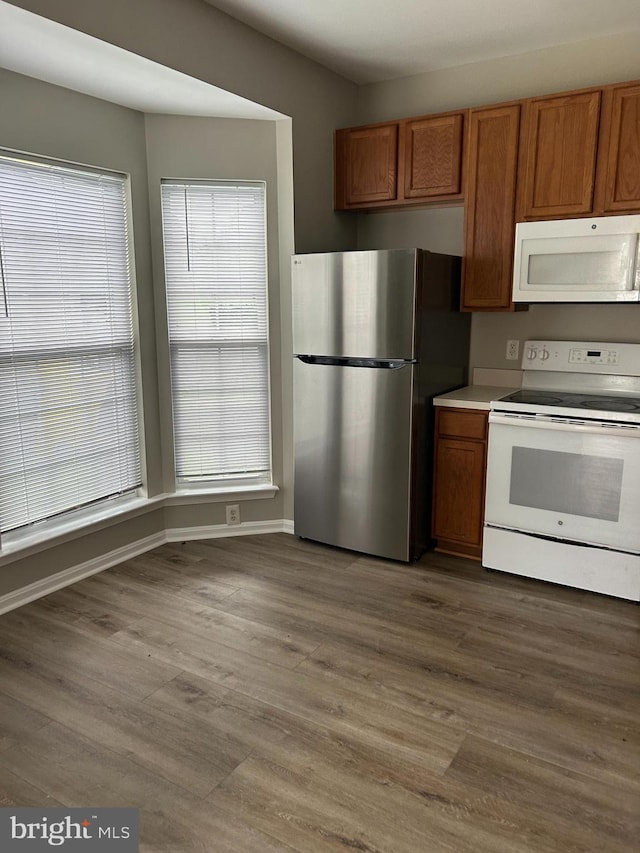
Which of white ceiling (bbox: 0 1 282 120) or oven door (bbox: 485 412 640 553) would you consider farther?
oven door (bbox: 485 412 640 553)

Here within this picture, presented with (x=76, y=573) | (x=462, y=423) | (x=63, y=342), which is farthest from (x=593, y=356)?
(x=76, y=573)

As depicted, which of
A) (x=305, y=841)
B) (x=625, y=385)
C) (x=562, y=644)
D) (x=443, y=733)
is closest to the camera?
(x=305, y=841)

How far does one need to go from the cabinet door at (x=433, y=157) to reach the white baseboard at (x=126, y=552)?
2.06m

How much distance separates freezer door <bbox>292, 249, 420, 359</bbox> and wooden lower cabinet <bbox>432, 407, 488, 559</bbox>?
464 mm

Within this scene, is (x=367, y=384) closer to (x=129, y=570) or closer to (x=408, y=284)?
(x=408, y=284)

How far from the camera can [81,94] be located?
3.04 meters

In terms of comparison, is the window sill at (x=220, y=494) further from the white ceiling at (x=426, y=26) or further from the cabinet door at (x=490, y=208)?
the white ceiling at (x=426, y=26)

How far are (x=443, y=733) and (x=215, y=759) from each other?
0.73 m

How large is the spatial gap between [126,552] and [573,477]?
2.33 metres

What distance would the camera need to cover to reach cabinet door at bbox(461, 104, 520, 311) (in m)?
3.25

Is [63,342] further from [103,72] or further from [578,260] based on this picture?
[578,260]

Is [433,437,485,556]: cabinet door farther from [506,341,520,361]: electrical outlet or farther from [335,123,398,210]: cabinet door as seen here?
[335,123,398,210]: cabinet door

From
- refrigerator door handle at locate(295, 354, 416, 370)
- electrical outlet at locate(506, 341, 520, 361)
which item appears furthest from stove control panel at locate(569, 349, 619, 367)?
refrigerator door handle at locate(295, 354, 416, 370)

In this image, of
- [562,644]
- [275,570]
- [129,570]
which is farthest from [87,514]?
[562,644]
